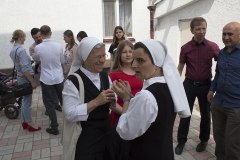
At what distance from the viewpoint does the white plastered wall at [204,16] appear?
12.2 feet

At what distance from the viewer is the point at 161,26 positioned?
22.3 feet

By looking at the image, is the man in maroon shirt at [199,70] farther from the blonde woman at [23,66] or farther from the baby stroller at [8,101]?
the baby stroller at [8,101]

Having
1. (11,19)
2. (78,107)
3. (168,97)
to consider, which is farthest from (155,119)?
(11,19)

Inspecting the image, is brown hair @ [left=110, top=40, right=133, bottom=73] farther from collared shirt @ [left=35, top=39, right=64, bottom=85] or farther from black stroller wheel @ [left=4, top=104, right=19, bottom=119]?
black stroller wheel @ [left=4, top=104, right=19, bottom=119]

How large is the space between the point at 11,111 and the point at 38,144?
177cm

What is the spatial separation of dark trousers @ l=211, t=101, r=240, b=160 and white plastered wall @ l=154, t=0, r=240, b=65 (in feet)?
6.20

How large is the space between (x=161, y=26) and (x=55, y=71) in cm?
450

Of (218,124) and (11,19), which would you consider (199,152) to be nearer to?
(218,124)

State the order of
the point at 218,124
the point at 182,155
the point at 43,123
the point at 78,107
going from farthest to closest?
the point at 43,123, the point at 182,155, the point at 218,124, the point at 78,107

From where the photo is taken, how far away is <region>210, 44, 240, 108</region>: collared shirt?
246 cm

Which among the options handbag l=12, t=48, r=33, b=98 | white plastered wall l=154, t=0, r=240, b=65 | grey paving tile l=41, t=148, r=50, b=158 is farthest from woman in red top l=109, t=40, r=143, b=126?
white plastered wall l=154, t=0, r=240, b=65

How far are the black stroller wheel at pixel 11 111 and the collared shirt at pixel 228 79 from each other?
4.59 metres

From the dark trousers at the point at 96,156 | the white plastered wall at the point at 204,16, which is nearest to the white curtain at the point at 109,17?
the white plastered wall at the point at 204,16

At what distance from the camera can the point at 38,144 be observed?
355cm
